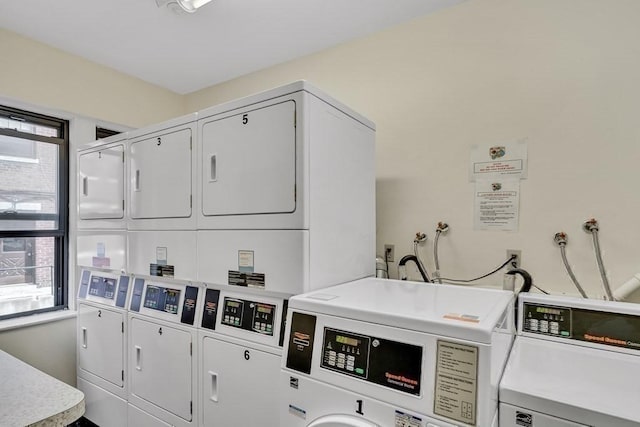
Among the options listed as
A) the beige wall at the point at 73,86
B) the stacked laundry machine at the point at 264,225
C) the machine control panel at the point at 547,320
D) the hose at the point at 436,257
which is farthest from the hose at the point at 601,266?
the beige wall at the point at 73,86

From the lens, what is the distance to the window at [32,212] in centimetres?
254

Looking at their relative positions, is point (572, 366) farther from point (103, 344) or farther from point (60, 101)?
point (60, 101)

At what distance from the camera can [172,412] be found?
1.94 meters

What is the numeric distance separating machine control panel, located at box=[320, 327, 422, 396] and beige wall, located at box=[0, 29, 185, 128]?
2805mm

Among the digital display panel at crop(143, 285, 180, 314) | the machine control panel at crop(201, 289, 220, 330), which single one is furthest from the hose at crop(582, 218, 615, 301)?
the digital display panel at crop(143, 285, 180, 314)

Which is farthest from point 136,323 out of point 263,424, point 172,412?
point 263,424

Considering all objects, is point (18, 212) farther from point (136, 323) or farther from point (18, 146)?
point (136, 323)

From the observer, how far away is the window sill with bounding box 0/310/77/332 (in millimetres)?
2387

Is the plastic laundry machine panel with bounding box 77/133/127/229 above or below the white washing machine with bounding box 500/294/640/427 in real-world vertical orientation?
above

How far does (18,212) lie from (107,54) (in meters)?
1.42

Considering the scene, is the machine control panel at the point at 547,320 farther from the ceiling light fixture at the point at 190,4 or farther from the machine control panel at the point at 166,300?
the ceiling light fixture at the point at 190,4

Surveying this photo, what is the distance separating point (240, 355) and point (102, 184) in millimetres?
1696

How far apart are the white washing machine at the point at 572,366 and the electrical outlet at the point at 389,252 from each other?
2.98ft

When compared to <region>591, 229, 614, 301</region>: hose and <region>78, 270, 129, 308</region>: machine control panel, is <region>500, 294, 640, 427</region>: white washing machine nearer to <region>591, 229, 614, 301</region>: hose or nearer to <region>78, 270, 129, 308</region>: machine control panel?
<region>591, 229, 614, 301</region>: hose
